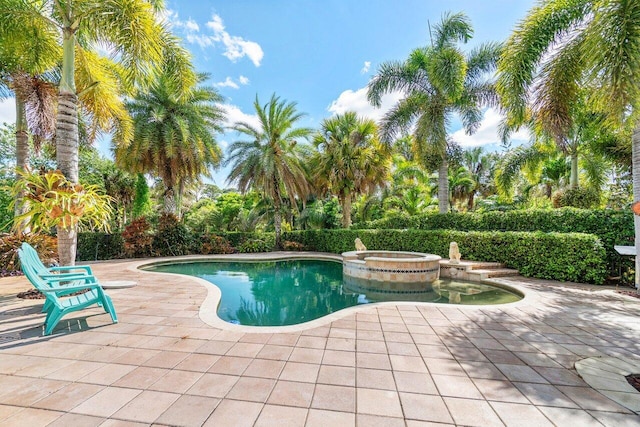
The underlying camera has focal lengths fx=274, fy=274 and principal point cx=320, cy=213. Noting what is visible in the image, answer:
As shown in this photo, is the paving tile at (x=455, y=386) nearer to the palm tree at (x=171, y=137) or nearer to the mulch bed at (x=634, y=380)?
the mulch bed at (x=634, y=380)

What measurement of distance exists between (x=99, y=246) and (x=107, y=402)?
15.6m

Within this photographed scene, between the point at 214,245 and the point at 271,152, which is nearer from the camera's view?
the point at 214,245

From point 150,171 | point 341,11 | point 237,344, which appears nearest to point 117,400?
point 237,344

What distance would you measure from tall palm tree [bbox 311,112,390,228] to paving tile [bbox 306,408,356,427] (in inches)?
583

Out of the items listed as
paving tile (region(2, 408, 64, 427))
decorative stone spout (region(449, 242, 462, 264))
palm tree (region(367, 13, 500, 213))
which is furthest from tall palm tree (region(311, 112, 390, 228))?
paving tile (region(2, 408, 64, 427))

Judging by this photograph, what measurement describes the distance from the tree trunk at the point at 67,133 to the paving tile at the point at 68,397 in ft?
14.3

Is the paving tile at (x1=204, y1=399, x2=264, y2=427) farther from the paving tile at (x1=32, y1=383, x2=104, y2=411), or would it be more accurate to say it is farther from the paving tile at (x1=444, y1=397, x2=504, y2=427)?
the paving tile at (x1=444, y1=397, x2=504, y2=427)

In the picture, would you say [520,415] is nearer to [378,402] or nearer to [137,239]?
[378,402]

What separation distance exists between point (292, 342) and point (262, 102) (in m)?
16.1

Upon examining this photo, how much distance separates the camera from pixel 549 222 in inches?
383

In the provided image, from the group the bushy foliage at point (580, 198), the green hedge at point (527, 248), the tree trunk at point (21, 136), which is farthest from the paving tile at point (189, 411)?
the bushy foliage at point (580, 198)

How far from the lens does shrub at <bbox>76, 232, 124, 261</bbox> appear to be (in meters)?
14.3

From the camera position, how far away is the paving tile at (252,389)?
2.54 m

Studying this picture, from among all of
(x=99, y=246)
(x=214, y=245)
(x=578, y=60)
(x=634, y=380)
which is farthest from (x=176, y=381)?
(x=99, y=246)
